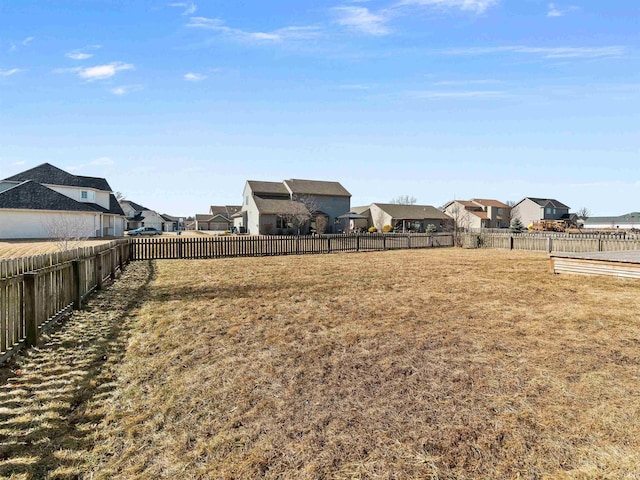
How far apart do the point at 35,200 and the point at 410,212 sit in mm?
48449

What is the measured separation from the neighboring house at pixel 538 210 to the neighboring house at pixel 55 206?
227 ft

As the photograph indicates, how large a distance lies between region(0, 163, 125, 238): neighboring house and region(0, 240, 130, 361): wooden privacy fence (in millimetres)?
17498

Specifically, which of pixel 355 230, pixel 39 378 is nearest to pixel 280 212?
pixel 355 230

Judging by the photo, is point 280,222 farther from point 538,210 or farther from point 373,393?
point 538,210

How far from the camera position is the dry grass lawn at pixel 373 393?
10.8ft

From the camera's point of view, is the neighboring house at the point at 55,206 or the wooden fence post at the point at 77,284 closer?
the wooden fence post at the point at 77,284

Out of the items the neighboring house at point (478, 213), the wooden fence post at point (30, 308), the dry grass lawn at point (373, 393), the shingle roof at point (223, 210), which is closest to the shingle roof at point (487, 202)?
the neighboring house at point (478, 213)

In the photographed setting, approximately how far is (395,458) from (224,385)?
7.60 ft

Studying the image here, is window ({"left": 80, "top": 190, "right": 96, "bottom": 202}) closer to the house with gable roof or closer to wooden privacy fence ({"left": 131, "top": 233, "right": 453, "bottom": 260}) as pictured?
wooden privacy fence ({"left": 131, "top": 233, "right": 453, "bottom": 260})

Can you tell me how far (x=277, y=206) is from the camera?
166 ft

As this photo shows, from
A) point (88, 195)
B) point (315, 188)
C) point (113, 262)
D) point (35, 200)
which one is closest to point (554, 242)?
point (113, 262)

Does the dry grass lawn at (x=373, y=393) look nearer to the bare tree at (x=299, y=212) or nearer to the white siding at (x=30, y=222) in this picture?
the white siding at (x=30, y=222)

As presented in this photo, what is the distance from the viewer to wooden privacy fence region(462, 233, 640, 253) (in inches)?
945

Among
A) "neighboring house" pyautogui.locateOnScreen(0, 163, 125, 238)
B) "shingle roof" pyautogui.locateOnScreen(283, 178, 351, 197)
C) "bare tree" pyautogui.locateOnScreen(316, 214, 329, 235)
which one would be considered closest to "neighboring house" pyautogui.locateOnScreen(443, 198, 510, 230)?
"shingle roof" pyautogui.locateOnScreen(283, 178, 351, 197)
